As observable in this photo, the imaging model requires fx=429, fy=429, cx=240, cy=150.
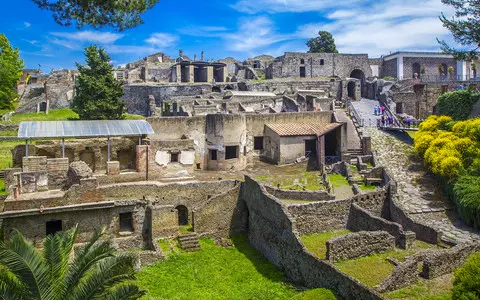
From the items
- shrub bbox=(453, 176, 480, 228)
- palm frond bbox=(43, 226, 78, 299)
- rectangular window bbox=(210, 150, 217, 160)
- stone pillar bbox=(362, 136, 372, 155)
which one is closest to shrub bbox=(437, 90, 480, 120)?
stone pillar bbox=(362, 136, 372, 155)

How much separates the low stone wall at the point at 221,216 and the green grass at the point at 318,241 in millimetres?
5077

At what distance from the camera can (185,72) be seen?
50.9 meters

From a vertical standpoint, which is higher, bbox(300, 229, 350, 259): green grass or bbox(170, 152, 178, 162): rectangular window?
bbox(170, 152, 178, 162): rectangular window

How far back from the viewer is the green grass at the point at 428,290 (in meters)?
12.4

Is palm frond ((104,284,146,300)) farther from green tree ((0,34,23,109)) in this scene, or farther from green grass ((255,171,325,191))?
green tree ((0,34,23,109))

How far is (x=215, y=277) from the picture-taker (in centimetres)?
1684

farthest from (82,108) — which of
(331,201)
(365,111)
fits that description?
(365,111)

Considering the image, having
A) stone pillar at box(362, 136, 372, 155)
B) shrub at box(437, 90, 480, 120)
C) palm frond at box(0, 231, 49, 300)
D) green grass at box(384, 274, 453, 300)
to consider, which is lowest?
green grass at box(384, 274, 453, 300)

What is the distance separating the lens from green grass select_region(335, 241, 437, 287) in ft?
44.9

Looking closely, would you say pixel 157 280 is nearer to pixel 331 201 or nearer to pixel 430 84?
pixel 331 201

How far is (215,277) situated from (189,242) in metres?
3.27

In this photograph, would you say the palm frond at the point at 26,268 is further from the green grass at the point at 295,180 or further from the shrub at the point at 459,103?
the shrub at the point at 459,103

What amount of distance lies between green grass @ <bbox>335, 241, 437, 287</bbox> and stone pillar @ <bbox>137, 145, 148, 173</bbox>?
12.4 meters

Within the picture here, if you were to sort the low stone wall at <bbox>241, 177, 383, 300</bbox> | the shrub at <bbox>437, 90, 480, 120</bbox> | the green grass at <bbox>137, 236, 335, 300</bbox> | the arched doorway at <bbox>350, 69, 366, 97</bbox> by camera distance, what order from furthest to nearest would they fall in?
the arched doorway at <bbox>350, 69, 366, 97</bbox> → the shrub at <bbox>437, 90, 480, 120</bbox> → the green grass at <bbox>137, 236, 335, 300</bbox> → the low stone wall at <bbox>241, 177, 383, 300</bbox>
